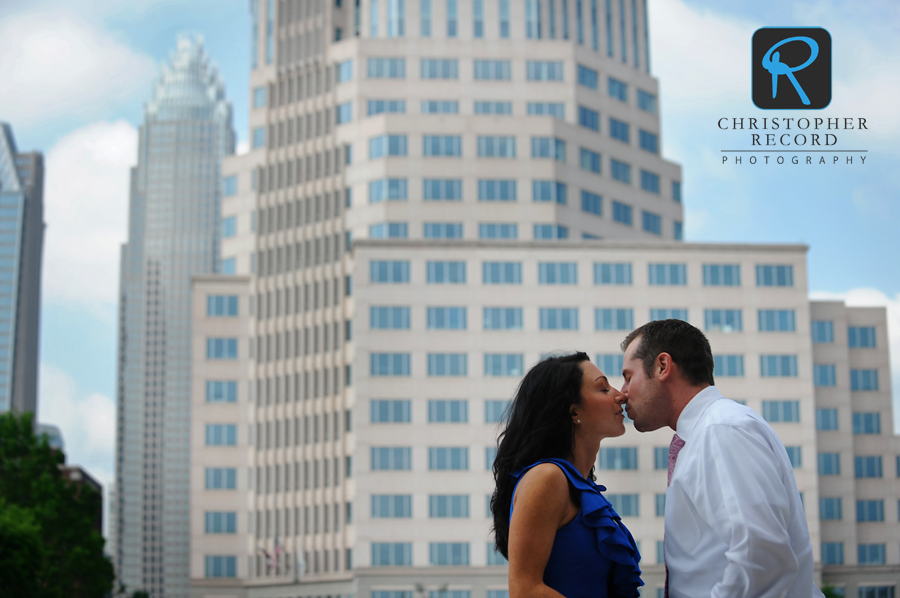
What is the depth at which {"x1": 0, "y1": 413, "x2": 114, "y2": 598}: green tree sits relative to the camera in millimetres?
59062

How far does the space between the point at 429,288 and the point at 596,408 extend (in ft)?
239

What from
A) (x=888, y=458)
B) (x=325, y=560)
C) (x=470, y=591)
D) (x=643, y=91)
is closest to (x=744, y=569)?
(x=470, y=591)

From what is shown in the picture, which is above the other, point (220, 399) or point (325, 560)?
point (220, 399)

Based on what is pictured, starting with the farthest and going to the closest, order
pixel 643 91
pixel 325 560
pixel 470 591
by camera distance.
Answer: pixel 643 91
pixel 325 560
pixel 470 591

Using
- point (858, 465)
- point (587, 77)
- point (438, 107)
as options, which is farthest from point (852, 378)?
point (438, 107)

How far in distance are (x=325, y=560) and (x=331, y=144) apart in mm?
33577

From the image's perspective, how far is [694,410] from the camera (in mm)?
5684

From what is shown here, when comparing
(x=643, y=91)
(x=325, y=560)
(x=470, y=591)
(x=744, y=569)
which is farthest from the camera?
(x=643, y=91)

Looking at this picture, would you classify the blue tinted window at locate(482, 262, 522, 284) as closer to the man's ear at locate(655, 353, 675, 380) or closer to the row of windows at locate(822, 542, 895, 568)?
the row of windows at locate(822, 542, 895, 568)

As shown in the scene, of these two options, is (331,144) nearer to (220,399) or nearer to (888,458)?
(220,399)

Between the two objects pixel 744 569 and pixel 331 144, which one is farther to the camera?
pixel 331 144

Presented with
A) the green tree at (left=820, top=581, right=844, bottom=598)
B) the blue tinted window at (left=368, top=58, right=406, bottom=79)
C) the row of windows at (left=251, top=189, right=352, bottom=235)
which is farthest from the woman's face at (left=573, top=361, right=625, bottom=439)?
the blue tinted window at (left=368, top=58, right=406, bottom=79)

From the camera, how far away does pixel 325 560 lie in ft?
273

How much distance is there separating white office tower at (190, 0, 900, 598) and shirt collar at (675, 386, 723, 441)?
69.6 meters
